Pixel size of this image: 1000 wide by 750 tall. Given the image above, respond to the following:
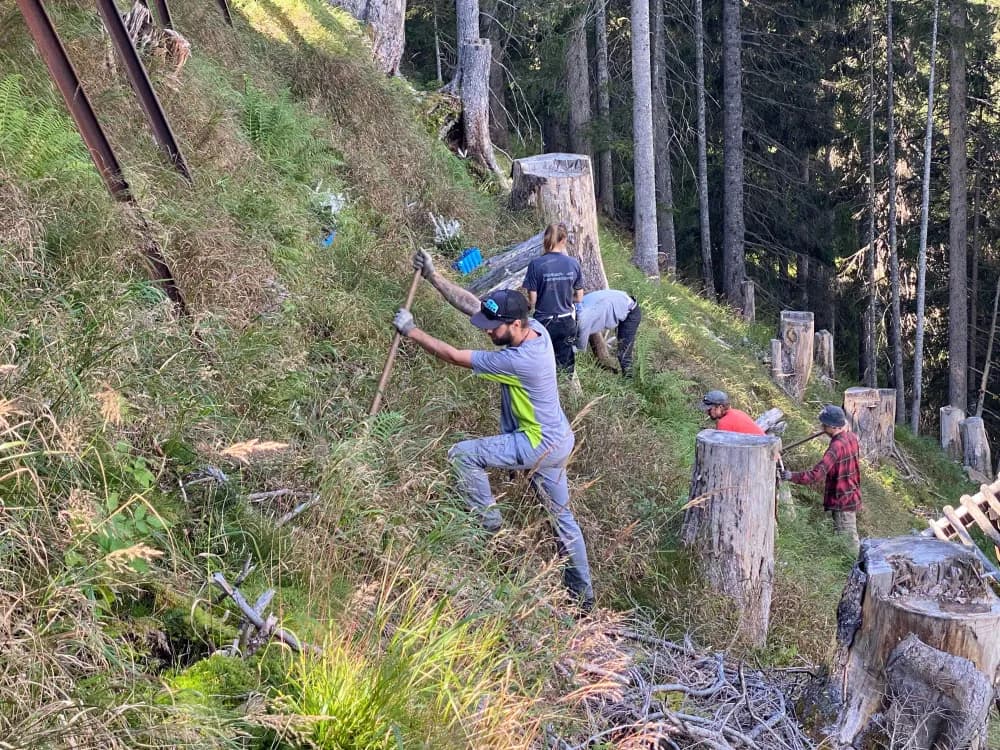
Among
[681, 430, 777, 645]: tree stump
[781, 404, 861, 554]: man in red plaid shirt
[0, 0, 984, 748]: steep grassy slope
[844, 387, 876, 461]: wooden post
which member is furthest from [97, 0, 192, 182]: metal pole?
[844, 387, 876, 461]: wooden post

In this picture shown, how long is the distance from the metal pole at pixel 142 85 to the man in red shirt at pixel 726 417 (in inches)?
167

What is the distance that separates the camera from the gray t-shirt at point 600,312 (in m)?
8.67

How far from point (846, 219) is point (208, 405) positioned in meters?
26.3

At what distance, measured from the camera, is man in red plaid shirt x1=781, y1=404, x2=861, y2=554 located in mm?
8570

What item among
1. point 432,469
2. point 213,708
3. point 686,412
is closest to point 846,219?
point 686,412

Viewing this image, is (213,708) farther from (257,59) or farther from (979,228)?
(979,228)

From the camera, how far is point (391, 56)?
1298 cm

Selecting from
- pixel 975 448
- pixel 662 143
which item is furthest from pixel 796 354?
pixel 662 143

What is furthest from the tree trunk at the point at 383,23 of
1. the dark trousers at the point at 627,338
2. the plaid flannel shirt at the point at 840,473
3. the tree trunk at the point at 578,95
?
the tree trunk at the point at 578,95

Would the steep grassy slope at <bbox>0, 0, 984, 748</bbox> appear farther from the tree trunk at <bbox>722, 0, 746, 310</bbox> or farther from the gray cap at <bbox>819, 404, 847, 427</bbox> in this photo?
the tree trunk at <bbox>722, 0, 746, 310</bbox>

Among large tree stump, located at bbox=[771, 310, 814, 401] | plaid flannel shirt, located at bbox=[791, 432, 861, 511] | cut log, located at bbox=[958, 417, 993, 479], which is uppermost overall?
plaid flannel shirt, located at bbox=[791, 432, 861, 511]

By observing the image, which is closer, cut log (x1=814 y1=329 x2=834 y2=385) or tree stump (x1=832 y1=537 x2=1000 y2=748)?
tree stump (x1=832 y1=537 x2=1000 y2=748)

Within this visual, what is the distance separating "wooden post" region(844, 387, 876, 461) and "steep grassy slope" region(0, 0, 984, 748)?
5.87 meters

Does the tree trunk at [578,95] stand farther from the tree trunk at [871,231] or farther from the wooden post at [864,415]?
the wooden post at [864,415]
